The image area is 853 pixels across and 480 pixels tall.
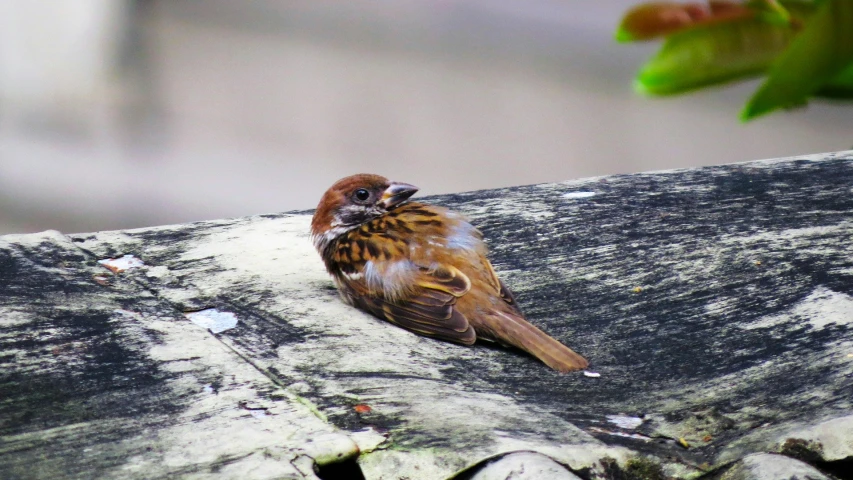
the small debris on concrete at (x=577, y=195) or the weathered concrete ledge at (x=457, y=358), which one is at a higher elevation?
the small debris on concrete at (x=577, y=195)

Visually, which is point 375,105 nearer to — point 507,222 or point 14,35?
point 14,35

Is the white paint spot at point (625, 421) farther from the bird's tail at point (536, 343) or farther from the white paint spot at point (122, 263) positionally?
the white paint spot at point (122, 263)

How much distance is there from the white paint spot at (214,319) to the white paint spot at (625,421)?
94 centimetres

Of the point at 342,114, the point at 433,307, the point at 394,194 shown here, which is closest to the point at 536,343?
the point at 433,307

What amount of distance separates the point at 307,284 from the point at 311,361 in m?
0.70

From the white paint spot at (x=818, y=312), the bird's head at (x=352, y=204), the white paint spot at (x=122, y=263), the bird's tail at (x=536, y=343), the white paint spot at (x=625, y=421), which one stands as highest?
the bird's head at (x=352, y=204)

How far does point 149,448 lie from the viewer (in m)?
1.78

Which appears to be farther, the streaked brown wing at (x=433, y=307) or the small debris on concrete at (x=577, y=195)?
the small debris on concrete at (x=577, y=195)

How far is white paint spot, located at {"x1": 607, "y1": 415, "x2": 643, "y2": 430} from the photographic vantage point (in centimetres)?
204

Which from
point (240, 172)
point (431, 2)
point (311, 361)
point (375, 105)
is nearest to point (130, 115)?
point (240, 172)

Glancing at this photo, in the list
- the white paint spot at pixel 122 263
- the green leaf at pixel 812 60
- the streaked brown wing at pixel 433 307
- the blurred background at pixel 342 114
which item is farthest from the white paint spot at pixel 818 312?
the blurred background at pixel 342 114

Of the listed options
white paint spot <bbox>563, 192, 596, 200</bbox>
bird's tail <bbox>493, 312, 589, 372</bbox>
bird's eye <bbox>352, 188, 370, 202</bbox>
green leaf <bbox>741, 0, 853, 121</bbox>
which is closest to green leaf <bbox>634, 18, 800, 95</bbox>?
green leaf <bbox>741, 0, 853, 121</bbox>

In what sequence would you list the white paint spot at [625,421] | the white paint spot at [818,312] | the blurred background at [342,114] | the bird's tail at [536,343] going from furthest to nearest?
the blurred background at [342,114], the white paint spot at [818,312], the bird's tail at [536,343], the white paint spot at [625,421]

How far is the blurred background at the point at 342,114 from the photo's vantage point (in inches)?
341
